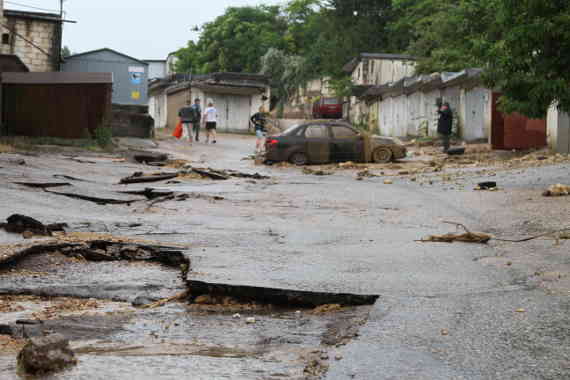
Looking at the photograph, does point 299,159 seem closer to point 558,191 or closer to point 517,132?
point 517,132

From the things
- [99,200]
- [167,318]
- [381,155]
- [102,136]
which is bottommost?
[167,318]

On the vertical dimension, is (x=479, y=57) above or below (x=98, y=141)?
above

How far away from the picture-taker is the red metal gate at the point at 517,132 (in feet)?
69.1

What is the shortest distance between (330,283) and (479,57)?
800 cm

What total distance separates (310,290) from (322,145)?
15.6 meters

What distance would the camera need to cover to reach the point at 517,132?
21484mm

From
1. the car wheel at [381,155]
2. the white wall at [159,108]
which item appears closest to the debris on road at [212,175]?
the car wheel at [381,155]

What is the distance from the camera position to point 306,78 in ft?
217

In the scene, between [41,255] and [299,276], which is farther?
[41,255]

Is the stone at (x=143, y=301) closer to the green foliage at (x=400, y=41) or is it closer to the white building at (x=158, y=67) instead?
the green foliage at (x=400, y=41)

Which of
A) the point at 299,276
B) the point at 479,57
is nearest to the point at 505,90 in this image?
the point at 479,57

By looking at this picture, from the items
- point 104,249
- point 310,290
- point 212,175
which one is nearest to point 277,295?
point 310,290

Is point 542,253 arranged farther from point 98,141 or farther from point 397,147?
point 98,141

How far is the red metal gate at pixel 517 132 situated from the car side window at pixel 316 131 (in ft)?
16.4
